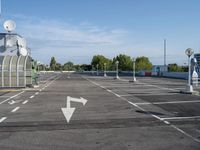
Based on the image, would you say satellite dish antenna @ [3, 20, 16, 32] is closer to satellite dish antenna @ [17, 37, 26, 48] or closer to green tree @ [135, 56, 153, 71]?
satellite dish antenna @ [17, 37, 26, 48]

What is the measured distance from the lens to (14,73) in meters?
31.6

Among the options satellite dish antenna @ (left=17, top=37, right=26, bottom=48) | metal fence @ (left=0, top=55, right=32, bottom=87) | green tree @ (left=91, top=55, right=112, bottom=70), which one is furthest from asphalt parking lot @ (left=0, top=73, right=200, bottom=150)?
green tree @ (left=91, top=55, right=112, bottom=70)

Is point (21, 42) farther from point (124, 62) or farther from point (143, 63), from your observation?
point (124, 62)

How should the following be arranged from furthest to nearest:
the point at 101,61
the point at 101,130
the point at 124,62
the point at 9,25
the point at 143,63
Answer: the point at 101,61 < the point at 124,62 < the point at 143,63 < the point at 9,25 < the point at 101,130

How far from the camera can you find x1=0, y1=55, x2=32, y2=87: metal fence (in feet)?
103

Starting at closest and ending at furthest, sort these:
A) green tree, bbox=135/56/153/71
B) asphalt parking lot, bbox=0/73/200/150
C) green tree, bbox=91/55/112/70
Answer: asphalt parking lot, bbox=0/73/200/150 → green tree, bbox=135/56/153/71 → green tree, bbox=91/55/112/70

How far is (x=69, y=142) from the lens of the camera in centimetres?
858

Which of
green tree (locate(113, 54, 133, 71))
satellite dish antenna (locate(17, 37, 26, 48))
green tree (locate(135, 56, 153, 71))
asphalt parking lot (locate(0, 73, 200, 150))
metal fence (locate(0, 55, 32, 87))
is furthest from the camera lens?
green tree (locate(113, 54, 133, 71))

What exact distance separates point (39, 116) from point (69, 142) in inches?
195

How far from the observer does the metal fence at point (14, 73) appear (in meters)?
31.5

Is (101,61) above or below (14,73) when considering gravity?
above

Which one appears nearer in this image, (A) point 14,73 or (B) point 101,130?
(B) point 101,130

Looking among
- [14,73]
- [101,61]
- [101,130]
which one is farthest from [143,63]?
[101,130]

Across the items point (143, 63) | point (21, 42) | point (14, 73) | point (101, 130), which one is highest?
point (21, 42)
